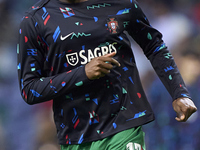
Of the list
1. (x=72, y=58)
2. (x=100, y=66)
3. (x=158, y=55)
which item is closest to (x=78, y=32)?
(x=72, y=58)

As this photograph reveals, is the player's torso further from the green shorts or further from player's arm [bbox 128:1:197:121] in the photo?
the green shorts

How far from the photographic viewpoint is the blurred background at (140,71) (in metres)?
4.91

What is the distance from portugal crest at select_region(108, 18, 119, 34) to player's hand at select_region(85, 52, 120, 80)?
251mm

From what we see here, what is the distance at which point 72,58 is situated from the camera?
7.38 ft

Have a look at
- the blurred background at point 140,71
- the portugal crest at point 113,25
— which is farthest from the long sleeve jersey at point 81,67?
the blurred background at point 140,71

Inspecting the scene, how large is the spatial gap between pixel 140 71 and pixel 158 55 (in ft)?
8.26

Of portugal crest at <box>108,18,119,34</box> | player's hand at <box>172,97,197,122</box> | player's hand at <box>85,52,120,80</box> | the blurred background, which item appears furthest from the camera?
the blurred background

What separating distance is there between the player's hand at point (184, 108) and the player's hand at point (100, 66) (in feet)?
1.48

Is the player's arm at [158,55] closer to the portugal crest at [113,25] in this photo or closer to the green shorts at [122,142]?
the portugal crest at [113,25]

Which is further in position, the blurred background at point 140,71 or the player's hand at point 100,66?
the blurred background at point 140,71

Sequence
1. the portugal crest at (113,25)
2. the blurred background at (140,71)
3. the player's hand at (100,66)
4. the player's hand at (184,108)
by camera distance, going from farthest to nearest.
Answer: the blurred background at (140,71) → the portugal crest at (113,25) → the player's hand at (184,108) → the player's hand at (100,66)

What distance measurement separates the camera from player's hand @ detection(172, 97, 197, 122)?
2.15m

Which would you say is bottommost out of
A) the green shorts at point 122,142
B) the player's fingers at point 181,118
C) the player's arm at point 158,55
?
the green shorts at point 122,142

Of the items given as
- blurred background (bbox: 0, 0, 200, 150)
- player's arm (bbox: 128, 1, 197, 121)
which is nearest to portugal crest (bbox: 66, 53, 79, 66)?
player's arm (bbox: 128, 1, 197, 121)
